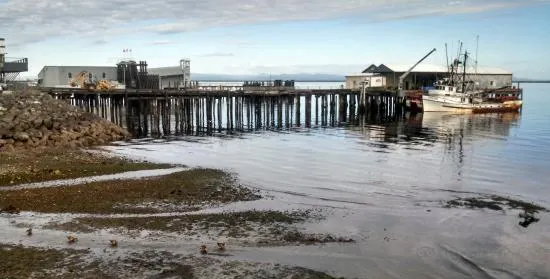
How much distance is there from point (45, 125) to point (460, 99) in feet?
187

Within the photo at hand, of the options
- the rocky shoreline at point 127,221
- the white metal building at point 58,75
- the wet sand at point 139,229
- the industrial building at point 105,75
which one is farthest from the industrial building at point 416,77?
the wet sand at point 139,229

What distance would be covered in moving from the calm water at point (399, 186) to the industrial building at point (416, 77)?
33767 millimetres

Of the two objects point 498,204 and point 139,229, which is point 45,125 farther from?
point 498,204

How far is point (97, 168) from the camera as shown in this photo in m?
24.9

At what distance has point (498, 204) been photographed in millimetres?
A: 19688

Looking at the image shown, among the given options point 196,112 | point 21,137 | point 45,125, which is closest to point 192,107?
point 196,112

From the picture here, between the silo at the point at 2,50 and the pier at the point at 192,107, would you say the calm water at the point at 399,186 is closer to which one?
the pier at the point at 192,107

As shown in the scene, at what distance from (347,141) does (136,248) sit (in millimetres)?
29922

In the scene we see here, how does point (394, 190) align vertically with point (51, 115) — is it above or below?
below

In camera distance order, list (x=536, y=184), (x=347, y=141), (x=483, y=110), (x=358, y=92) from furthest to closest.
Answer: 1. (x=483, y=110)
2. (x=358, y=92)
3. (x=347, y=141)
4. (x=536, y=184)

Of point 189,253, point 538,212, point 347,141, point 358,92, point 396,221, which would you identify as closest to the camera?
point 189,253

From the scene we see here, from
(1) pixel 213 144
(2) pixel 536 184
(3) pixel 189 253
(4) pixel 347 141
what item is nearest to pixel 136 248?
(3) pixel 189 253

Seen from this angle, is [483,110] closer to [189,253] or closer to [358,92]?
[358,92]

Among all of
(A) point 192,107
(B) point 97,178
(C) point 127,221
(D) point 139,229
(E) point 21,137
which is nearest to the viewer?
(D) point 139,229
